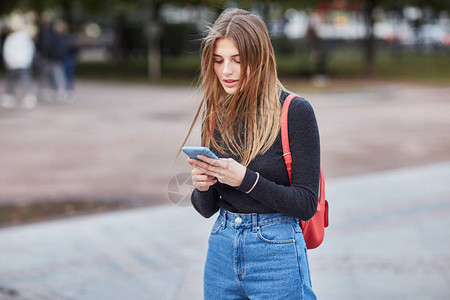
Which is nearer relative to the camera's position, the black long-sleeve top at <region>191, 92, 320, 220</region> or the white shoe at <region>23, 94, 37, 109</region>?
the black long-sleeve top at <region>191, 92, 320, 220</region>

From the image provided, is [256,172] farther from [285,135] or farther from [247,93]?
[247,93]

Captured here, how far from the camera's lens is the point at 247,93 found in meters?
2.29

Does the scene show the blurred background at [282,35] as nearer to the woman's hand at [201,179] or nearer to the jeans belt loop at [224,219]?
the jeans belt loop at [224,219]

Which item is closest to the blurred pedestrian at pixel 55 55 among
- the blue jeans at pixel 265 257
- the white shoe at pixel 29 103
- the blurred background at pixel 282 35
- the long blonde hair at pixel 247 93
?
the white shoe at pixel 29 103

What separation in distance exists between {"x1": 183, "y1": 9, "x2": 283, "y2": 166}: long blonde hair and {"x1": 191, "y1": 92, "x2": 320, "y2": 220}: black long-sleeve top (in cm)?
4

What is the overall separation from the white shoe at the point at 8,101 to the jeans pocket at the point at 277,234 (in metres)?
15.4

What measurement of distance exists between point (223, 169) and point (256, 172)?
0.17 m

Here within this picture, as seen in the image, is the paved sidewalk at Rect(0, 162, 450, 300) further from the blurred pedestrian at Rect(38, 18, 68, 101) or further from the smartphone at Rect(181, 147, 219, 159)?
the blurred pedestrian at Rect(38, 18, 68, 101)

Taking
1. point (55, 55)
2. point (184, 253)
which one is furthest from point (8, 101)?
point (184, 253)

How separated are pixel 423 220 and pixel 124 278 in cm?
288

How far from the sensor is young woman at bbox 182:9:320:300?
223 centimetres

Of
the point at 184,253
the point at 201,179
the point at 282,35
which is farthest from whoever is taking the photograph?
the point at 282,35

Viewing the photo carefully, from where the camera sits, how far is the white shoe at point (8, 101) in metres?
16.8

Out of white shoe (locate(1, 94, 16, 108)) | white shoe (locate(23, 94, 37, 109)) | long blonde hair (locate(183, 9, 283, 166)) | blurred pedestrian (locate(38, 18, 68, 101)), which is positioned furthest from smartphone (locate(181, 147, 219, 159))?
blurred pedestrian (locate(38, 18, 68, 101))
